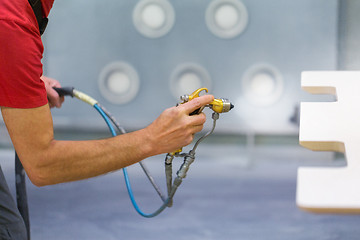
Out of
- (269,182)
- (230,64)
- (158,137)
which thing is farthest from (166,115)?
(230,64)

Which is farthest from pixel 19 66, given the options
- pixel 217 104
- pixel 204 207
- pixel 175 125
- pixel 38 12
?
→ pixel 204 207

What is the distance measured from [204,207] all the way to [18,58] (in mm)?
2038

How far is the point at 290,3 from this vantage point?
373cm

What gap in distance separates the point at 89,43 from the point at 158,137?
303 centimetres

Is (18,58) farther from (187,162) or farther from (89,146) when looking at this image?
(187,162)

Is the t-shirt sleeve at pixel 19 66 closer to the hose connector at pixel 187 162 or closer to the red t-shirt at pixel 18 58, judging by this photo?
the red t-shirt at pixel 18 58

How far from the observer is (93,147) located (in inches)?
41.7

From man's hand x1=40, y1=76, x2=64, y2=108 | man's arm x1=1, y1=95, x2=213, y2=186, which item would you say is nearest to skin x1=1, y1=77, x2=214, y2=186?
man's arm x1=1, y1=95, x2=213, y2=186

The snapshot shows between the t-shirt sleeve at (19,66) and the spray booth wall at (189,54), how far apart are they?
9.27 ft

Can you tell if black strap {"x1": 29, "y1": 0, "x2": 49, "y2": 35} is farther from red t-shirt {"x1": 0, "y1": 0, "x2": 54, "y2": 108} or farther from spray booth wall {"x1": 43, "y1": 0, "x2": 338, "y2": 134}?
spray booth wall {"x1": 43, "y1": 0, "x2": 338, "y2": 134}

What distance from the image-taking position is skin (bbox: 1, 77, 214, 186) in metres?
1.00

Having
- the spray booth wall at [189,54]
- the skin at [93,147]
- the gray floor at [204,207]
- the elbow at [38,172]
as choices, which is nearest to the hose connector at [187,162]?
the skin at [93,147]

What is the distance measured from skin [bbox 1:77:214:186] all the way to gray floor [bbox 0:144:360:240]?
1400 mm

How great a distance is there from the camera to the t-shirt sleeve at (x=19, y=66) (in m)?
0.92
